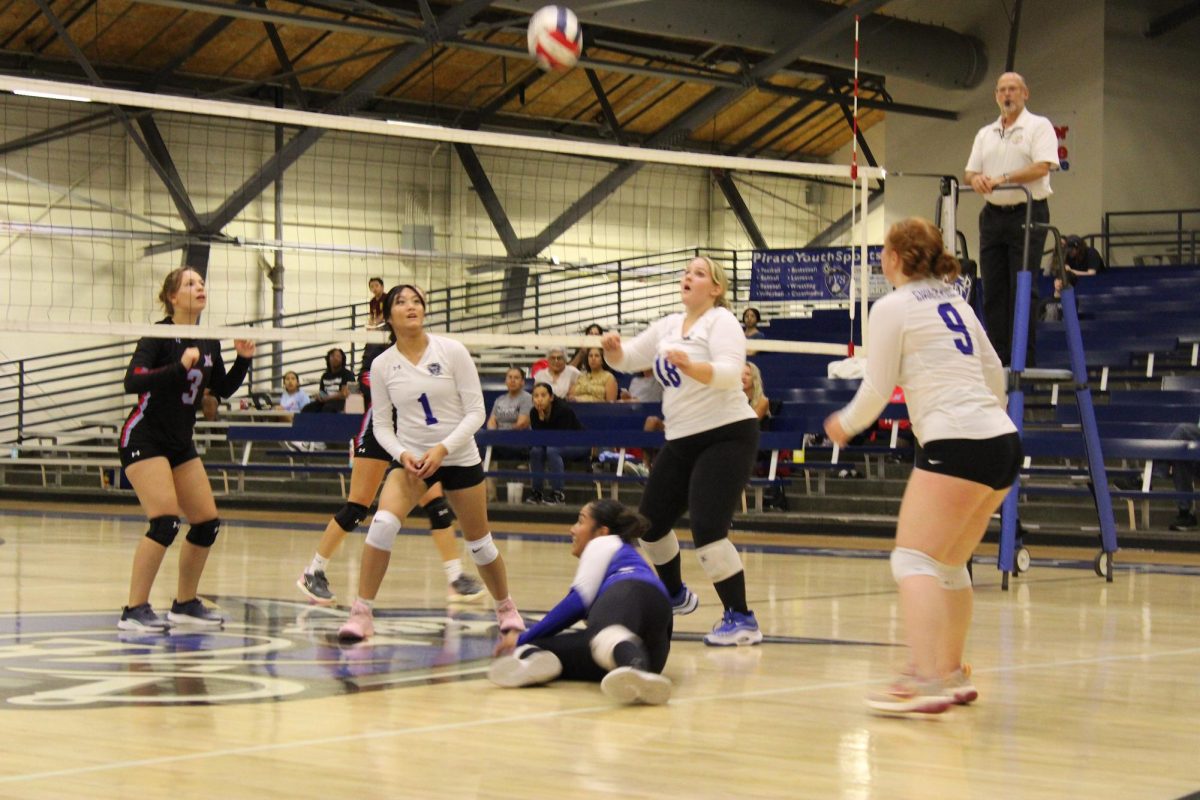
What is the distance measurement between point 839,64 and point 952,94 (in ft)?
7.65

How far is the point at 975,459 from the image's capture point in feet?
14.6

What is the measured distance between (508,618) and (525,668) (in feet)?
4.44

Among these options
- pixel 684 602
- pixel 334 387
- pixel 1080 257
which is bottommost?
pixel 684 602

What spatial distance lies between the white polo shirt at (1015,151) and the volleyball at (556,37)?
121 inches

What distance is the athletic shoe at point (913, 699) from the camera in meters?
4.38

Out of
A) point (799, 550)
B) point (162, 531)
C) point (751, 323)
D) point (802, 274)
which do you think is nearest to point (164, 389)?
point (162, 531)

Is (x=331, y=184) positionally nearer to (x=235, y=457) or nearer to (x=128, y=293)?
(x=128, y=293)

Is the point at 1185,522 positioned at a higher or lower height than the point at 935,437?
lower

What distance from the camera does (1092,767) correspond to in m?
3.72

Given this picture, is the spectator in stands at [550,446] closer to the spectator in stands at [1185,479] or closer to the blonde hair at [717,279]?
the spectator in stands at [1185,479]

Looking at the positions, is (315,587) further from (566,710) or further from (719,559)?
(566,710)

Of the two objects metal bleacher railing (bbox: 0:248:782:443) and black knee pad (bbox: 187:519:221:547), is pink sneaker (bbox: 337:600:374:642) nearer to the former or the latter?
black knee pad (bbox: 187:519:221:547)

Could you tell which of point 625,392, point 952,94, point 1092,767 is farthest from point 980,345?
point 952,94

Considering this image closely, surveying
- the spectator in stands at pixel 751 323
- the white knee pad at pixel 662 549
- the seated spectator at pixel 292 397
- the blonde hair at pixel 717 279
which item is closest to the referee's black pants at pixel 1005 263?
the blonde hair at pixel 717 279
